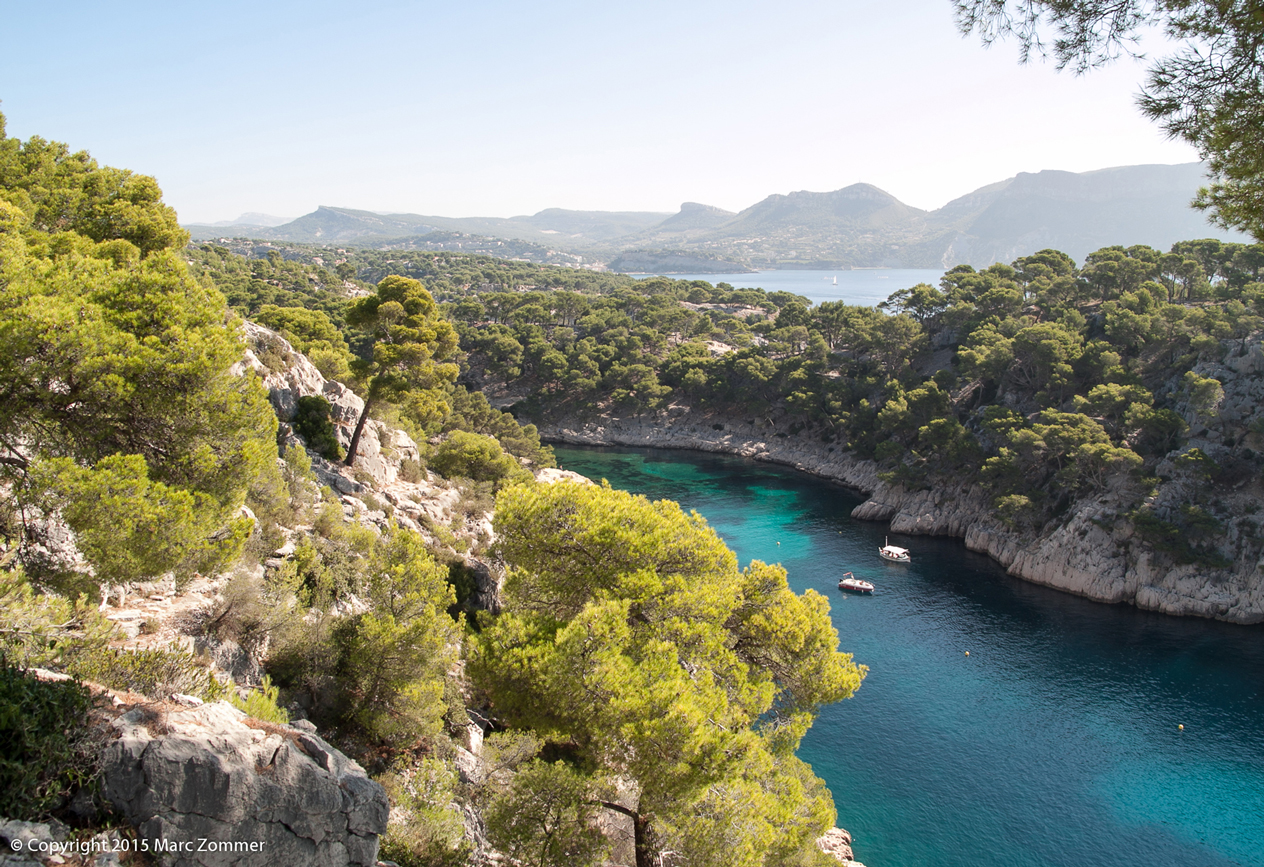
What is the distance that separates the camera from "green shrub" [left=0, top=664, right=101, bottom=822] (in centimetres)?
600

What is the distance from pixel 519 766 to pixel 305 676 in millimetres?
4168

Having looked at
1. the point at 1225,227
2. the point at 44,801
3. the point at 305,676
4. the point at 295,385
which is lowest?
the point at 305,676

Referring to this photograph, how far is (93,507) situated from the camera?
25.6 ft

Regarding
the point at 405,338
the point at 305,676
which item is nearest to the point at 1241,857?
the point at 305,676

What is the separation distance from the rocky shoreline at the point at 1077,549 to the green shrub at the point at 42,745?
41.6 m

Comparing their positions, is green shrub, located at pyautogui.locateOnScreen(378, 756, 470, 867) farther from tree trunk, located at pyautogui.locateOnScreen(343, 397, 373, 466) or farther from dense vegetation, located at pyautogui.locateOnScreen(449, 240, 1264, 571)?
dense vegetation, located at pyautogui.locateOnScreen(449, 240, 1264, 571)

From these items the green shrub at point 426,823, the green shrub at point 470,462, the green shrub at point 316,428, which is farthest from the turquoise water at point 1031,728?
the green shrub at point 316,428

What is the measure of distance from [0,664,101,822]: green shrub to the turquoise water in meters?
18.9

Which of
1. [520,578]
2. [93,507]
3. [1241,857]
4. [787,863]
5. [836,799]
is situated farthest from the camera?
[836,799]

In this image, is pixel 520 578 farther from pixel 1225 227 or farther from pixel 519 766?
pixel 1225 227

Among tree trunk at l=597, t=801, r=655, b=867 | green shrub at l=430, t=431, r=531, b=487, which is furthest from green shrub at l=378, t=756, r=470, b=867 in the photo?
green shrub at l=430, t=431, r=531, b=487

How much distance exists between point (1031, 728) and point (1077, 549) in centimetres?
1615

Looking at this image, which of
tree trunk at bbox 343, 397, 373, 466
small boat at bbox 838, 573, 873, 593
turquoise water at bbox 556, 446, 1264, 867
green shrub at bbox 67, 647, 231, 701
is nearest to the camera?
green shrub at bbox 67, 647, 231, 701

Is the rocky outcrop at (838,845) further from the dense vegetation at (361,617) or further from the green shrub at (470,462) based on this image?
the green shrub at (470,462)
